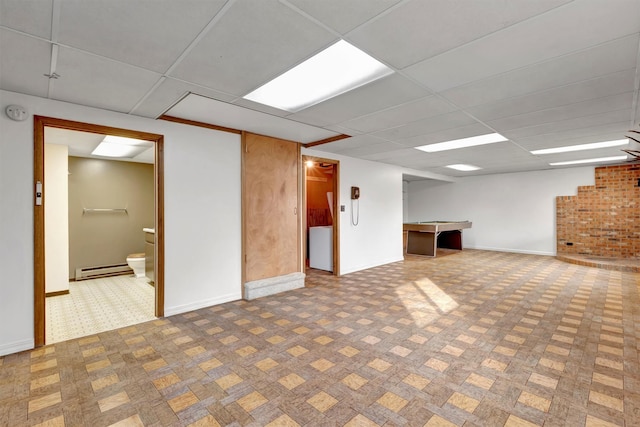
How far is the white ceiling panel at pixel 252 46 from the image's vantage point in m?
1.64

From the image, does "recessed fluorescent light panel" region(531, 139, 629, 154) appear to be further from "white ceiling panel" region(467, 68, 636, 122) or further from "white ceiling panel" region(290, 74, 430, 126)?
"white ceiling panel" region(290, 74, 430, 126)

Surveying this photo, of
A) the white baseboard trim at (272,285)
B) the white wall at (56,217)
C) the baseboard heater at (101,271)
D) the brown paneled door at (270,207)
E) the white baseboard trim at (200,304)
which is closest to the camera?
the white baseboard trim at (200,304)

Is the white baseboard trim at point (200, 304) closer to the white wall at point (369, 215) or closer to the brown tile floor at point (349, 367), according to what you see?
the brown tile floor at point (349, 367)

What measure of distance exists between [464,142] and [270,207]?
3.31 meters

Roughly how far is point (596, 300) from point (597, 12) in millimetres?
4007

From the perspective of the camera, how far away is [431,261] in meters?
7.13

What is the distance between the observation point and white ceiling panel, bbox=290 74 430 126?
2566mm

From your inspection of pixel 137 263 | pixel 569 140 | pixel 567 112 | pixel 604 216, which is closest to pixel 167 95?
pixel 137 263

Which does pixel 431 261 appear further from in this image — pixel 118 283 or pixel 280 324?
pixel 118 283

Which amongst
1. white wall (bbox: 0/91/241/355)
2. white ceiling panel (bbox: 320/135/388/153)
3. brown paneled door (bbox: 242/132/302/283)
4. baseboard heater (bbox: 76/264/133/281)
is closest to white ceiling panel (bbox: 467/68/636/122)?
white ceiling panel (bbox: 320/135/388/153)

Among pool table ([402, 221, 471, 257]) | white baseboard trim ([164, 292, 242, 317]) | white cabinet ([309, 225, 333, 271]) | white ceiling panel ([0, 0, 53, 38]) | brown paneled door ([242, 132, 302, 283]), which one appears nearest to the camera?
white ceiling panel ([0, 0, 53, 38])

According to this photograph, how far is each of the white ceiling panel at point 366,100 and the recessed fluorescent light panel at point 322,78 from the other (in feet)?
0.28

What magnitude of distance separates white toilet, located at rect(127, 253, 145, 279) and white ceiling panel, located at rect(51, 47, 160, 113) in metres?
3.33

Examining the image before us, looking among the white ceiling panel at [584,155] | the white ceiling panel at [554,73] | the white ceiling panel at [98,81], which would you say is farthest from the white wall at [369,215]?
the white ceiling panel at [584,155]
